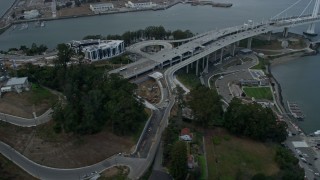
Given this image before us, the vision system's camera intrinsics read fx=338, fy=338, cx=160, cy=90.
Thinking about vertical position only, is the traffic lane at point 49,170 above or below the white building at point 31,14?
below

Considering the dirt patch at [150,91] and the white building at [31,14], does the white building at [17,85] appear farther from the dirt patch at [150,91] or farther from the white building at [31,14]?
the white building at [31,14]

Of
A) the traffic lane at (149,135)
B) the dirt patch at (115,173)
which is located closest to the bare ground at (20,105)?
the traffic lane at (149,135)

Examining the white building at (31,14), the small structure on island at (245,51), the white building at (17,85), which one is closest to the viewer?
the white building at (17,85)

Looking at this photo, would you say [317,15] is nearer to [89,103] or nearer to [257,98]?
[257,98]

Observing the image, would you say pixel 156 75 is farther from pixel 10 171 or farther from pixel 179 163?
pixel 10 171

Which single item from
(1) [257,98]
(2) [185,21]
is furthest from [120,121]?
(2) [185,21]

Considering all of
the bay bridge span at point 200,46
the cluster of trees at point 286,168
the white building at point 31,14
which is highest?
the white building at point 31,14

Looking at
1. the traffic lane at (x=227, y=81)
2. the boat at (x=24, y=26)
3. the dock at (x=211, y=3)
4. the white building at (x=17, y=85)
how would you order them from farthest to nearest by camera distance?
1. the dock at (x=211, y=3)
2. the boat at (x=24, y=26)
3. the traffic lane at (x=227, y=81)
4. the white building at (x=17, y=85)
